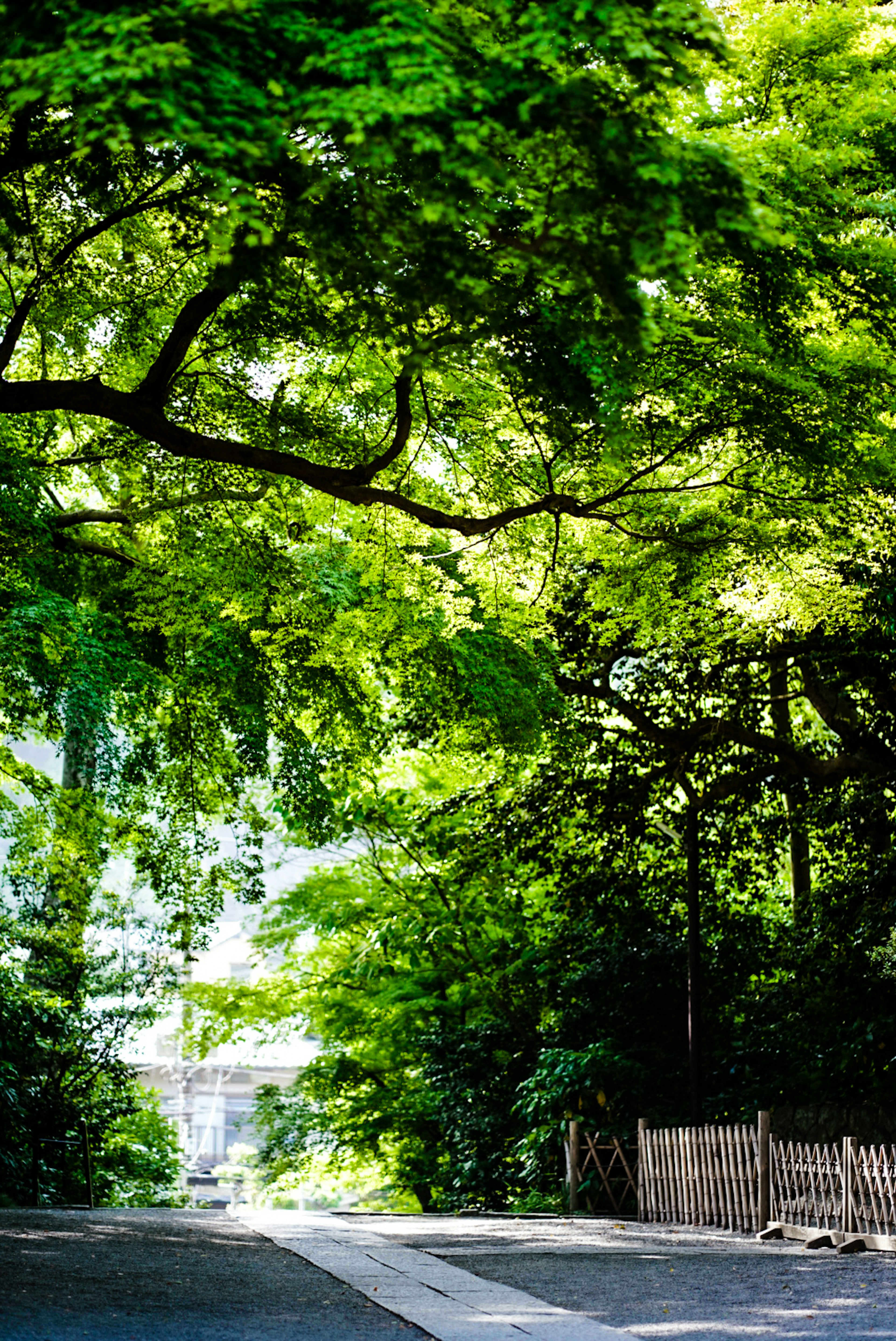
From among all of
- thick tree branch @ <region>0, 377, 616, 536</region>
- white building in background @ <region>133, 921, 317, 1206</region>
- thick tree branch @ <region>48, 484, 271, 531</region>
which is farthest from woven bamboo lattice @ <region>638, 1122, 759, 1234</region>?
white building in background @ <region>133, 921, 317, 1206</region>

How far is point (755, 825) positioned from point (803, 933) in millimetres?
2352

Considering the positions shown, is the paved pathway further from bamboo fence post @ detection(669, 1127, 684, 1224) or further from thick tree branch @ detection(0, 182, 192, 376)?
thick tree branch @ detection(0, 182, 192, 376)

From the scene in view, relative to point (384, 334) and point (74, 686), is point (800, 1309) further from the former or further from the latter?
point (74, 686)

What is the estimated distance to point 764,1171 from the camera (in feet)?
40.7

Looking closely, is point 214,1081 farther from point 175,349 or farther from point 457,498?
point 175,349

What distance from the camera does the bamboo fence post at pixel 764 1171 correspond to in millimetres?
12289

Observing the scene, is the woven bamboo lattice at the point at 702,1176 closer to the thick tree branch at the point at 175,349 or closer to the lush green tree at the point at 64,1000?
the lush green tree at the point at 64,1000

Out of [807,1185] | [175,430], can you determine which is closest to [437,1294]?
[807,1185]

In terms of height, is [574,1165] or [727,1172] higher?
[727,1172]

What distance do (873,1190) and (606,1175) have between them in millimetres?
6091

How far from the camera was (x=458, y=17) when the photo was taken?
5.81 meters

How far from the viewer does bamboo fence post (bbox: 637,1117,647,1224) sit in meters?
15.3

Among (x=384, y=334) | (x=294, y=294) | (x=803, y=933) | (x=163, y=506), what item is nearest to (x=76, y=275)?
(x=163, y=506)

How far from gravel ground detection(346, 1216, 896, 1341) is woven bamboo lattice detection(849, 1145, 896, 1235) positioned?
35 cm
